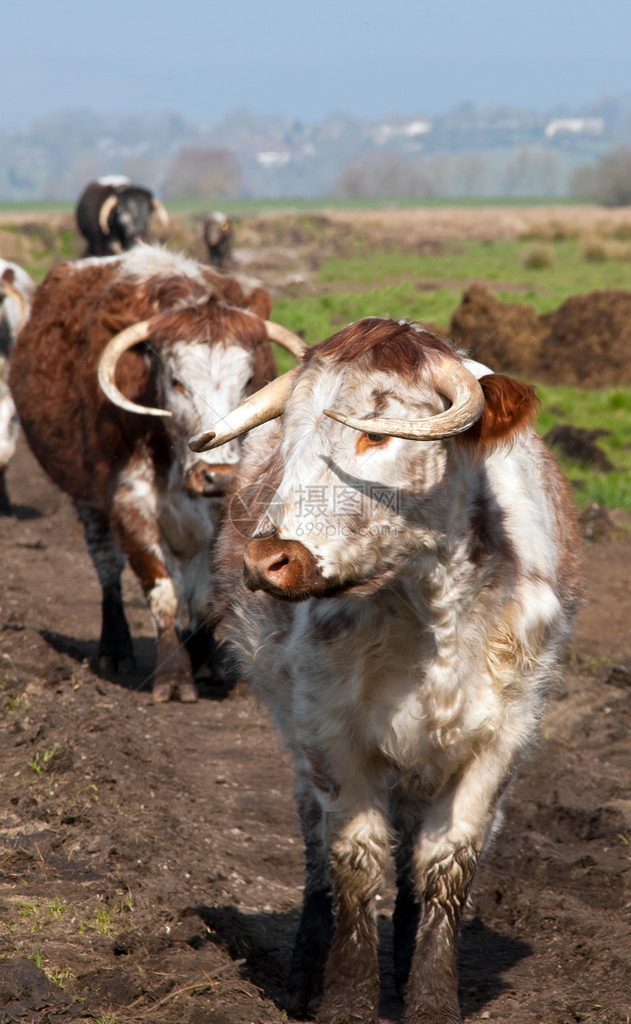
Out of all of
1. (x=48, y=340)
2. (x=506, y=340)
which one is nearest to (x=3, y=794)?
(x=48, y=340)

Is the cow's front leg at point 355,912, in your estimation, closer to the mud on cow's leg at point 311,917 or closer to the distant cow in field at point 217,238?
the mud on cow's leg at point 311,917

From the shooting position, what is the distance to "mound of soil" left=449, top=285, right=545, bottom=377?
1652 centimetres

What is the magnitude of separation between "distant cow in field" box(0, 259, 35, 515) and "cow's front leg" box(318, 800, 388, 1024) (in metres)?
6.82

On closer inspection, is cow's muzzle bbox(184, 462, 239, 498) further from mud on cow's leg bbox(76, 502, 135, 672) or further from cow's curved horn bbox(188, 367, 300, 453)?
cow's curved horn bbox(188, 367, 300, 453)

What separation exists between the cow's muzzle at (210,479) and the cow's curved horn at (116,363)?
34cm

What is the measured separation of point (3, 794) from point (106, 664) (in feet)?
8.23

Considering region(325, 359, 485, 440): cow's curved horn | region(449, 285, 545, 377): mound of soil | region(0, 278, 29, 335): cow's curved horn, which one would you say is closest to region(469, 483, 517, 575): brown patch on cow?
region(325, 359, 485, 440): cow's curved horn

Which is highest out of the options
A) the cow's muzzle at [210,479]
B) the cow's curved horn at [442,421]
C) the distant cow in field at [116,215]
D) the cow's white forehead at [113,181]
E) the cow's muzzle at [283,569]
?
the cow's curved horn at [442,421]

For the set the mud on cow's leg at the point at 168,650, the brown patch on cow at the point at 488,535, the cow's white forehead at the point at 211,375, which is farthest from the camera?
the mud on cow's leg at the point at 168,650

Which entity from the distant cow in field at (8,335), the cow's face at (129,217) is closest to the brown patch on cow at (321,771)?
the distant cow in field at (8,335)

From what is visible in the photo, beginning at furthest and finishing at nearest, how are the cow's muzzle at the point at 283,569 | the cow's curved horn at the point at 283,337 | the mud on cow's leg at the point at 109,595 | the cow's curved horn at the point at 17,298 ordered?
the cow's curved horn at the point at 17,298 → the mud on cow's leg at the point at 109,595 → the cow's curved horn at the point at 283,337 → the cow's muzzle at the point at 283,569

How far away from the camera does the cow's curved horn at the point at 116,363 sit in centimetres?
548

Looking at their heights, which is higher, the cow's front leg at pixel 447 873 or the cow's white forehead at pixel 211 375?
the cow's white forehead at pixel 211 375

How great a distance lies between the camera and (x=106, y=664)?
684 cm
